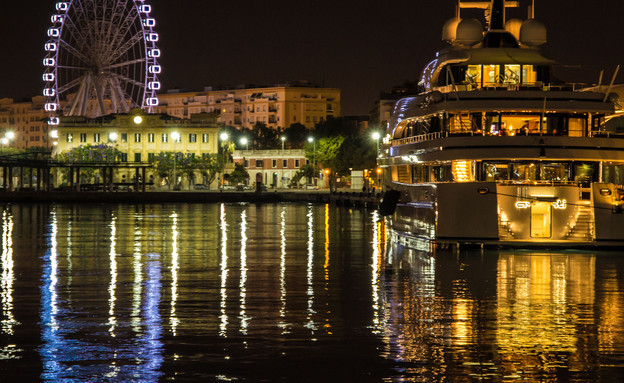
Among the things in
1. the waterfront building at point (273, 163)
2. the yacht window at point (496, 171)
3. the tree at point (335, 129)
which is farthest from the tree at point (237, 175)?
the yacht window at point (496, 171)

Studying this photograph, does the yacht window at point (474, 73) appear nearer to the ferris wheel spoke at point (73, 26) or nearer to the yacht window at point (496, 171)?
the yacht window at point (496, 171)

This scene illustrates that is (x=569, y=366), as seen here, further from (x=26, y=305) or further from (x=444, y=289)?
(x=26, y=305)

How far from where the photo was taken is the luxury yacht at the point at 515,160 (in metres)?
34.9

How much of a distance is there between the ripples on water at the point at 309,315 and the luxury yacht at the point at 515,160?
1056 millimetres

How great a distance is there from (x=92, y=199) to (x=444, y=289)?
89.9 meters

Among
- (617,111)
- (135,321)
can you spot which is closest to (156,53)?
(617,111)

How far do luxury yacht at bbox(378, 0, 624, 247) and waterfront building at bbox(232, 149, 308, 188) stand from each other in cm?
14418

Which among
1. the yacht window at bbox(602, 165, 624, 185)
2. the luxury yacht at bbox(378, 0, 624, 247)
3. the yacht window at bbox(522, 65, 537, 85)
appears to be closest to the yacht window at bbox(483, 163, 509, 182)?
the luxury yacht at bbox(378, 0, 624, 247)

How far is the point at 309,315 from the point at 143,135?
482 ft

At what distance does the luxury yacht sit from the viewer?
115 feet

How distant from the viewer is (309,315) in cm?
2025

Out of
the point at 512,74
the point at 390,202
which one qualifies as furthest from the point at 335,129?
the point at 512,74

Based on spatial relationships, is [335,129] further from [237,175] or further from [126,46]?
[126,46]

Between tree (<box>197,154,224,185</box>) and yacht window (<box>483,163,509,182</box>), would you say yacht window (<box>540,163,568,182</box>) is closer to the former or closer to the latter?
yacht window (<box>483,163,509,182</box>)
